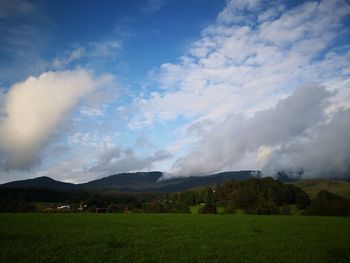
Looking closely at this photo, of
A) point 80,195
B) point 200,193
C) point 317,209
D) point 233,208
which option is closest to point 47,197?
point 80,195

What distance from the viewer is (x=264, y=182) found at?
448 ft

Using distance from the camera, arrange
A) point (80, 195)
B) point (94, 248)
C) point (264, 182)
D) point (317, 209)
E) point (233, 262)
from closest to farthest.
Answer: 1. point (233, 262)
2. point (94, 248)
3. point (317, 209)
4. point (264, 182)
5. point (80, 195)

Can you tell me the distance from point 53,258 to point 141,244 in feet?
23.7

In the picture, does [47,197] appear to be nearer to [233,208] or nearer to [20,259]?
[233,208]

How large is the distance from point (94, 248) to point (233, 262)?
7997 millimetres

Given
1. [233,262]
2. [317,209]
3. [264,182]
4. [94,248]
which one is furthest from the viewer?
[264,182]

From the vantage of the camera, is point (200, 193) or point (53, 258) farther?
point (200, 193)

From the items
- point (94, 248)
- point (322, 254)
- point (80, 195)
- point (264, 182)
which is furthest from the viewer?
point (80, 195)

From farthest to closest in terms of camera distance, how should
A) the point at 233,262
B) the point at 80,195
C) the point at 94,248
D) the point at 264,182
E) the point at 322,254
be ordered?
the point at 80,195 → the point at 264,182 → the point at 322,254 → the point at 94,248 → the point at 233,262

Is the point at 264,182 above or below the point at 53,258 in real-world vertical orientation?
above

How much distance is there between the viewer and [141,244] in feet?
67.5

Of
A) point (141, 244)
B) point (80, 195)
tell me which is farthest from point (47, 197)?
point (141, 244)

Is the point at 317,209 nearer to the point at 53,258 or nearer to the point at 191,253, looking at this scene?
the point at 191,253

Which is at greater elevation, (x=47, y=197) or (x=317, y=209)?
(x=47, y=197)
